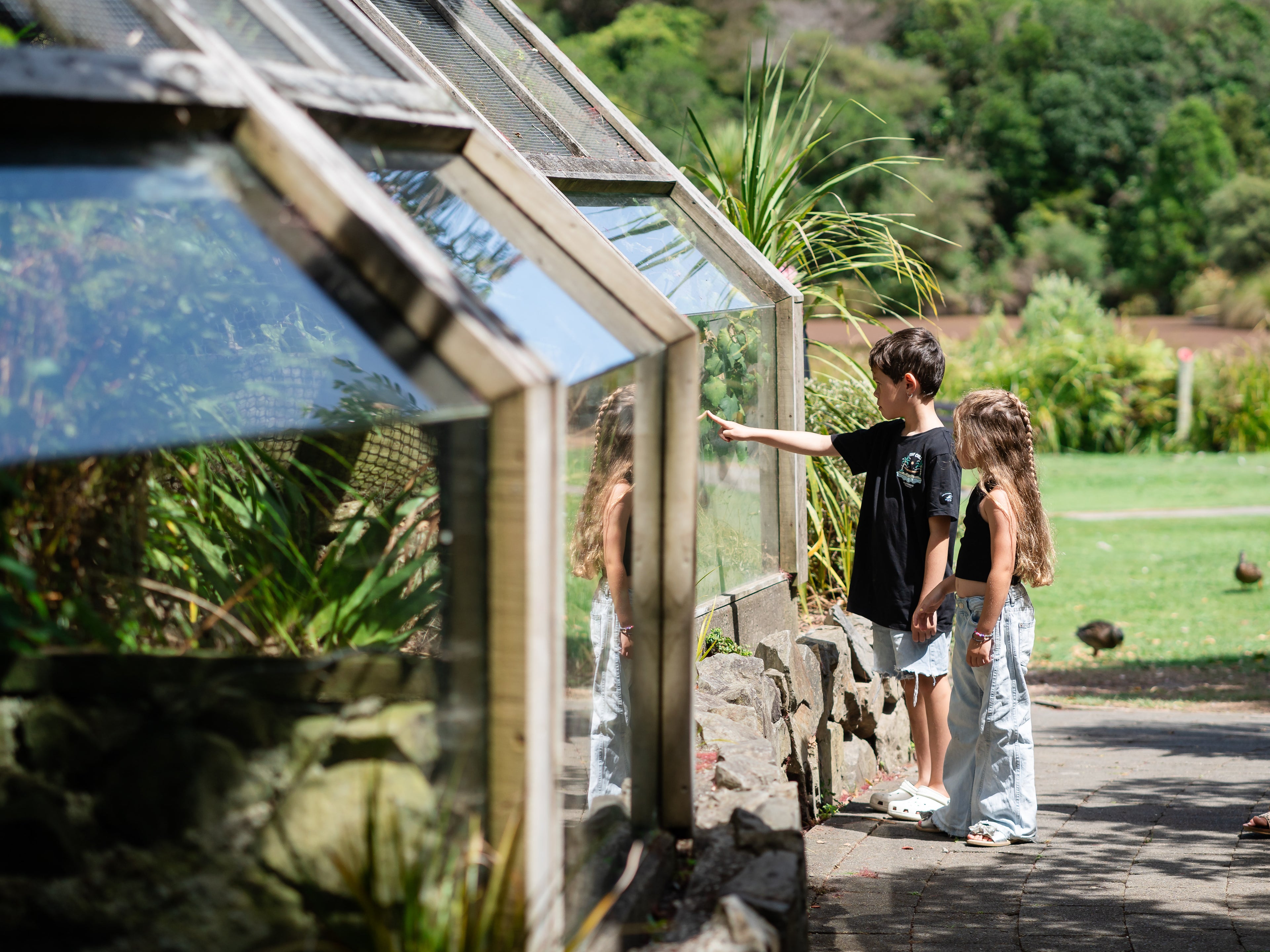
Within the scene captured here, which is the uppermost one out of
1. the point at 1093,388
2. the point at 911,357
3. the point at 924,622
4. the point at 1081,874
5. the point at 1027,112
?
the point at 1027,112

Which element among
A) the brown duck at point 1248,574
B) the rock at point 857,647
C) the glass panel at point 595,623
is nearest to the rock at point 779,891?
the glass panel at point 595,623

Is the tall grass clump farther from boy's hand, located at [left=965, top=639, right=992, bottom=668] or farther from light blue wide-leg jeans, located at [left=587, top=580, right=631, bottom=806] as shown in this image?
light blue wide-leg jeans, located at [left=587, top=580, right=631, bottom=806]

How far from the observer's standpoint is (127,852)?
1994mm

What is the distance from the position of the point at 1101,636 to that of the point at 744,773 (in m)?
6.58

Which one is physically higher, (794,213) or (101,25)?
(794,213)

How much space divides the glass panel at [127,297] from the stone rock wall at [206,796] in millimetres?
468

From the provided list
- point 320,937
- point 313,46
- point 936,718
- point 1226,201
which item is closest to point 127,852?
point 320,937

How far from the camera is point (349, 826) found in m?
1.94

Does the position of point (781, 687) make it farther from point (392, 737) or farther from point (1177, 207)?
point (1177, 207)

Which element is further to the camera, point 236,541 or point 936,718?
point 936,718

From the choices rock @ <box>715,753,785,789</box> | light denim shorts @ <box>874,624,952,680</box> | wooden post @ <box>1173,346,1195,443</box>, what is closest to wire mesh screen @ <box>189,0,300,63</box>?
rock @ <box>715,753,785,789</box>

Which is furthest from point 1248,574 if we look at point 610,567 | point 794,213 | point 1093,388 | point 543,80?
point 1093,388

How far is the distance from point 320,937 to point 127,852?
360mm

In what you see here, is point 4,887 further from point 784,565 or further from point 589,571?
point 784,565
